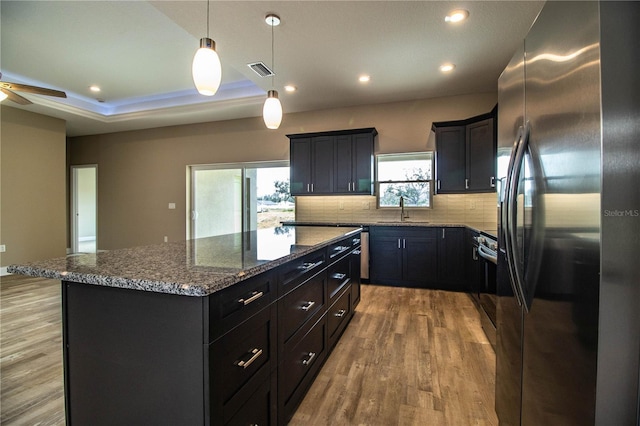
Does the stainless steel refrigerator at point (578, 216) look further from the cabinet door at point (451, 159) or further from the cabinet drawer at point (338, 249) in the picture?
the cabinet door at point (451, 159)

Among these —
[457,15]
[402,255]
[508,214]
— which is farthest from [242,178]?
[508,214]

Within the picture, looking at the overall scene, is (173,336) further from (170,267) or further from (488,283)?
(488,283)

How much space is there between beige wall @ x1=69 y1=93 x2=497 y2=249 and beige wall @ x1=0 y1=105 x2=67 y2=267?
3.54ft

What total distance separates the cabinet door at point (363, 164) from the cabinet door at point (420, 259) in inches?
41.0

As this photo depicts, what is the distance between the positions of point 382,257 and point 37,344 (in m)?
3.78

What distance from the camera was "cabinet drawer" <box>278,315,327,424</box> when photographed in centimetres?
151

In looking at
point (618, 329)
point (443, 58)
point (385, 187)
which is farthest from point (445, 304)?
point (618, 329)

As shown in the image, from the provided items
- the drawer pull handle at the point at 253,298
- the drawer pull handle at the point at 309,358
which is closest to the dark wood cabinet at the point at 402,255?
the drawer pull handle at the point at 309,358

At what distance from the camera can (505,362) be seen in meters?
1.42

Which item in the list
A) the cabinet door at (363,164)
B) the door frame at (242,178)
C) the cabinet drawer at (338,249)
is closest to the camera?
the cabinet drawer at (338,249)

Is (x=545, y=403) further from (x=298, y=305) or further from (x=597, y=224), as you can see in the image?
(x=298, y=305)

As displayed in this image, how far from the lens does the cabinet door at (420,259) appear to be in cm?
420

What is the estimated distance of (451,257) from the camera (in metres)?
4.11

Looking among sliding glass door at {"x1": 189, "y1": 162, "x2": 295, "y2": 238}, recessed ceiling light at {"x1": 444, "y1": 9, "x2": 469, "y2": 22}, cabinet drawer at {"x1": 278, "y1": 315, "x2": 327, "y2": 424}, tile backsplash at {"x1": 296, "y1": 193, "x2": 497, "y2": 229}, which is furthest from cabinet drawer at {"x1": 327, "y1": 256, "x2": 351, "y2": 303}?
sliding glass door at {"x1": 189, "y1": 162, "x2": 295, "y2": 238}
